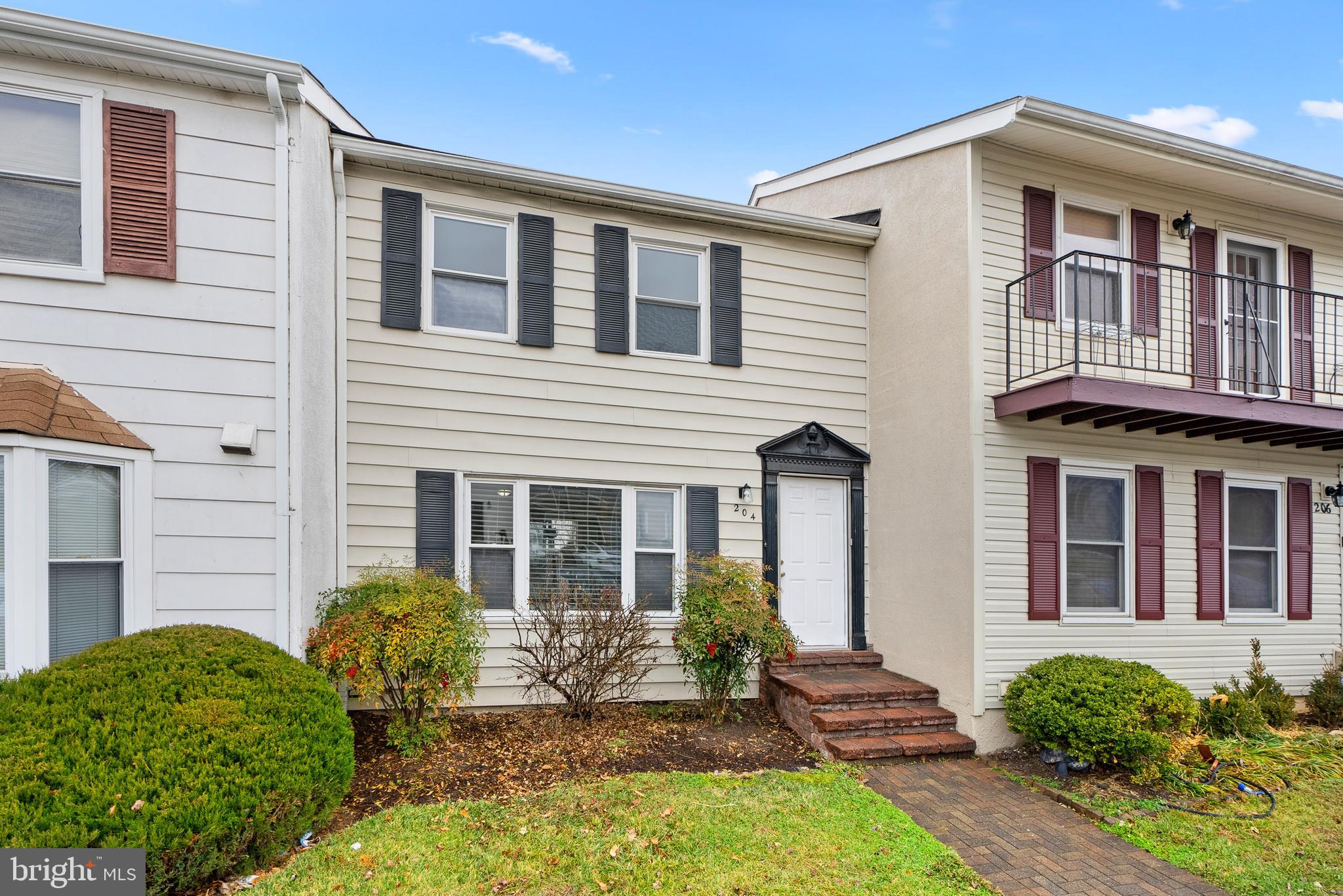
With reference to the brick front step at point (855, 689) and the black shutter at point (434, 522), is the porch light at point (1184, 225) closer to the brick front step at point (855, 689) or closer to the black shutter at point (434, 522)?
the brick front step at point (855, 689)

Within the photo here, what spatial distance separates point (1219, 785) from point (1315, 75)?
13.0 meters

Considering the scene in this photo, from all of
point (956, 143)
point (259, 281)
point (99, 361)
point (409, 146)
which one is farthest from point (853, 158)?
point (99, 361)

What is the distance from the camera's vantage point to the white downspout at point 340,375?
614 centimetres

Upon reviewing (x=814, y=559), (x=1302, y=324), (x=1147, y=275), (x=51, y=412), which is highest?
(x=1147, y=275)

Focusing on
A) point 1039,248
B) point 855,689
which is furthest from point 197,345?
point 1039,248

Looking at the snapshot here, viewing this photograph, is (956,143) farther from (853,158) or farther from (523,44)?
(523,44)

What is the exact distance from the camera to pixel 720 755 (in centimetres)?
578

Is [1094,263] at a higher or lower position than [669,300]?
higher

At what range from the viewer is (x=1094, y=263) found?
7.20 meters

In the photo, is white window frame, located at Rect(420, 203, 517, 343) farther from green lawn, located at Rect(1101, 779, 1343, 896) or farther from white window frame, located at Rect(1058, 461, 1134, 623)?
green lawn, located at Rect(1101, 779, 1343, 896)

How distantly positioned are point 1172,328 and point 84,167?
977 cm

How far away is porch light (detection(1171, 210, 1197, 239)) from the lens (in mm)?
7277

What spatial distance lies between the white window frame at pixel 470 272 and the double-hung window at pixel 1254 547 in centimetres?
799

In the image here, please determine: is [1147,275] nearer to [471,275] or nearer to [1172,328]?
[1172,328]
